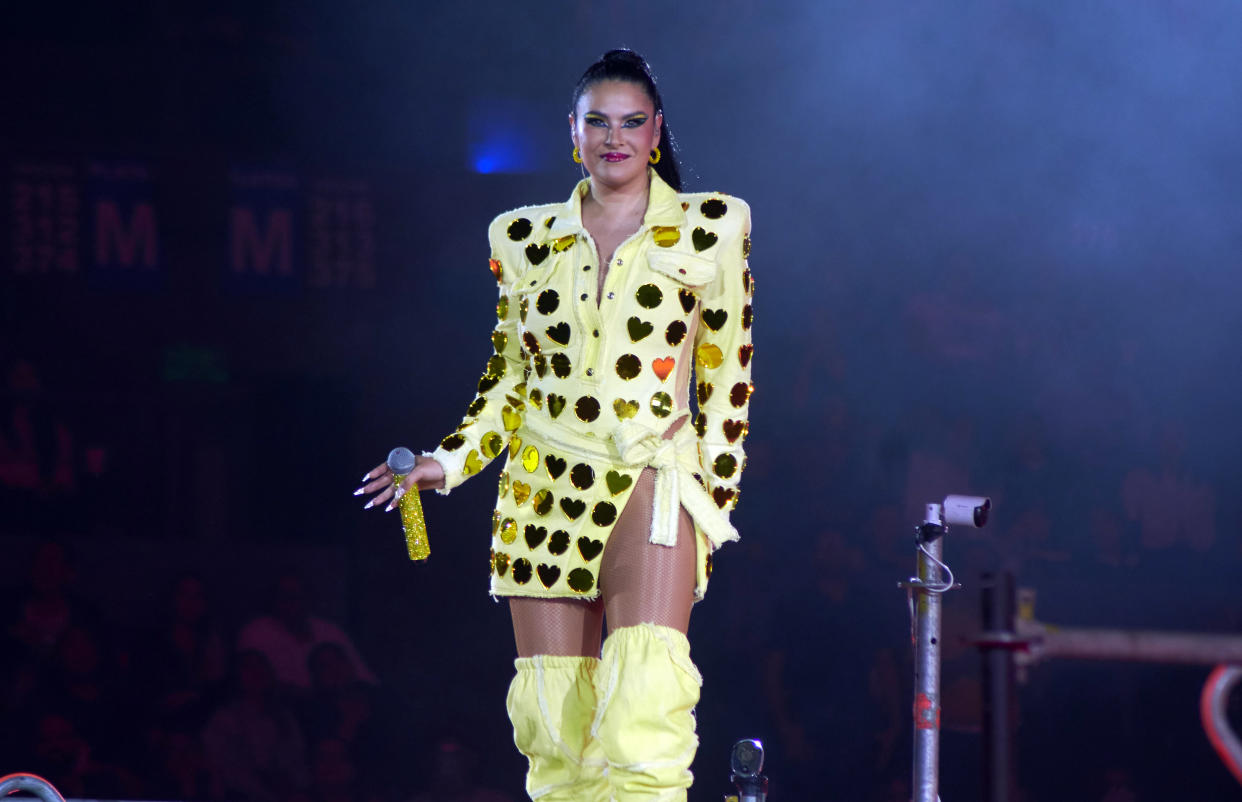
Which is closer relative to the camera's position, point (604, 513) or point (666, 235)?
point (604, 513)

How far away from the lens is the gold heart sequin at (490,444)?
2.71m

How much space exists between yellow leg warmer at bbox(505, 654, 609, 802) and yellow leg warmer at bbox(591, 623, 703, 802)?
0.12 meters

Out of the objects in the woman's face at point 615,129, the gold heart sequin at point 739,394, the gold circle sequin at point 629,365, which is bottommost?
the gold heart sequin at point 739,394

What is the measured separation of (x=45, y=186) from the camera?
489 centimetres

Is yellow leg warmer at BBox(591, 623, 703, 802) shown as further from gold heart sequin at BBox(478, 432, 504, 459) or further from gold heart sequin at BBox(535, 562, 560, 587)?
gold heart sequin at BBox(478, 432, 504, 459)

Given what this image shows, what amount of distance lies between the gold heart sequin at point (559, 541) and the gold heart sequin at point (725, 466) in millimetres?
331

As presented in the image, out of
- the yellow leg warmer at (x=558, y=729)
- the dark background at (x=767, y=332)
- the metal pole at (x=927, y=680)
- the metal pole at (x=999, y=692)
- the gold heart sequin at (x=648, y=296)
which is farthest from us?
the dark background at (x=767, y=332)

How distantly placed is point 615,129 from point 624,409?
547 mm

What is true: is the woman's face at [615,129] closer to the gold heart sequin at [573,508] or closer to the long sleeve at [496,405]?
the long sleeve at [496,405]

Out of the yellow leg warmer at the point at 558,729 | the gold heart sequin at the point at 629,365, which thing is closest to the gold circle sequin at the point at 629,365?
the gold heart sequin at the point at 629,365

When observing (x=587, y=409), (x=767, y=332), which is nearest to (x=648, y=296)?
(x=587, y=409)

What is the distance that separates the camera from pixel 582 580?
2527 mm

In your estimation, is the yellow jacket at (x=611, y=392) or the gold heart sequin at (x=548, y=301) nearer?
the yellow jacket at (x=611, y=392)

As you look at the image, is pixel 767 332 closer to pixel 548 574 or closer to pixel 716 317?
pixel 716 317
